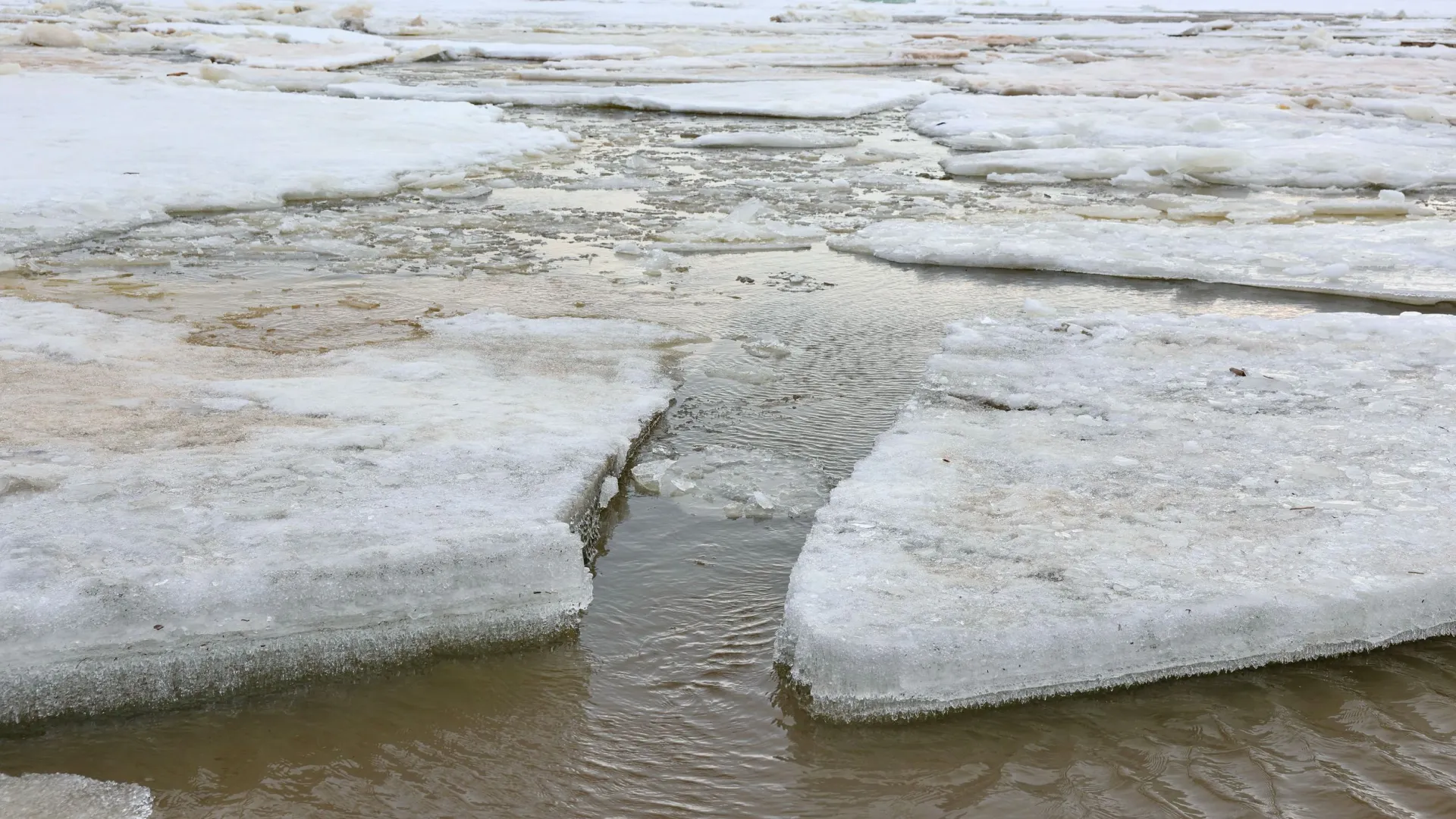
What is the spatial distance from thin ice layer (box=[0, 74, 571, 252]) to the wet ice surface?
14.4 inches

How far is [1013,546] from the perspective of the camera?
3.05 meters

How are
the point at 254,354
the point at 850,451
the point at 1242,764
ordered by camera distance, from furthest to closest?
1. the point at 254,354
2. the point at 850,451
3. the point at 1242,764

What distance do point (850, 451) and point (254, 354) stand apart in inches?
95.4

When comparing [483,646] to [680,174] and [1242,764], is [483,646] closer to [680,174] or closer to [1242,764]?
[1242,764]

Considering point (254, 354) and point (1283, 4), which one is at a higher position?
point (1283, 4)

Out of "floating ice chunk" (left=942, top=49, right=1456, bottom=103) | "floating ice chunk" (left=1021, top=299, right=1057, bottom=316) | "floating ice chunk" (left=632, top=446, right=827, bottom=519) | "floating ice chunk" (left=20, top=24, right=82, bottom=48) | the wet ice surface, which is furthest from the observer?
"floating ice chunk" (left=20, top=24, right=82, bottom=48)

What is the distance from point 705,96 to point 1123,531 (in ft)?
40.2

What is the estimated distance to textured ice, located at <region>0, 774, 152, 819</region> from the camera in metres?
2.28

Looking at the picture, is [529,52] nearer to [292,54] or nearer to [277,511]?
[292,54]

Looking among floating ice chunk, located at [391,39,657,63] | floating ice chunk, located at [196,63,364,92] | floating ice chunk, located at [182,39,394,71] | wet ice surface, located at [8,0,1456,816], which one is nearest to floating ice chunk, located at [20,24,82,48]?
floating ice chunk, located at [182,39,394,71]

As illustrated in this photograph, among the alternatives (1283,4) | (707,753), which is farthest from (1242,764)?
(1283,4)

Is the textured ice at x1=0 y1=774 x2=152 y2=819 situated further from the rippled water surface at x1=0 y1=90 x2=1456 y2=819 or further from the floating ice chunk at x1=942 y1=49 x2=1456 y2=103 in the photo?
the floating ice chunk at x1=942 y1=49 x2=1456 y2=103

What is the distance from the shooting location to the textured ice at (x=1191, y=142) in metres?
9.62

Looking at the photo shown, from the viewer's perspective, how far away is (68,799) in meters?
2.33
